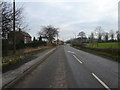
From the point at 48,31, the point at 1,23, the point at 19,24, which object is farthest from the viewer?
the point at 48,31

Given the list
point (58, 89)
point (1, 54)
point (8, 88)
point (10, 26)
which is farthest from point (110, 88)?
point (10, 26)

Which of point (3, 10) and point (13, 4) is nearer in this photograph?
point (3, 10)

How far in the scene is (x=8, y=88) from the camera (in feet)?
23.7

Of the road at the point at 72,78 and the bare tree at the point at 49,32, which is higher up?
the bare tree at the point at 49,32

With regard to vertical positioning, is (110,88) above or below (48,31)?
below

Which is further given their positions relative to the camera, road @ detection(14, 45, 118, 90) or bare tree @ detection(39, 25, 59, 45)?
bare tree @ detection(39, 25, 59, 45)

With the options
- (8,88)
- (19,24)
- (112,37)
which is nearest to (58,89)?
(8,88)

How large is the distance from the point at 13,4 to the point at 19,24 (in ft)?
9.99

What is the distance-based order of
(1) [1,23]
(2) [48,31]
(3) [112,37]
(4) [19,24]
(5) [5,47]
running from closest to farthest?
1. (1) [1,23]
2. (5) [5,47]
3. (4) [19,24]
4. (2) [48,31]
5. (3) [112,37]

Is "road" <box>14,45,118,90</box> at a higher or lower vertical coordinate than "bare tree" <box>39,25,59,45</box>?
lower

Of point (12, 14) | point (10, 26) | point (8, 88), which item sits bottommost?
point (8, 88)

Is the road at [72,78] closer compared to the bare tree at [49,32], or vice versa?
the road at [72,78]

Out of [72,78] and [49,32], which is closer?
[72,78]

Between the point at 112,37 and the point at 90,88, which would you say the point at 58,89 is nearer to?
the point at 90,88
